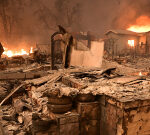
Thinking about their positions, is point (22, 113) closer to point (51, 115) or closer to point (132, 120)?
point (51, 115)

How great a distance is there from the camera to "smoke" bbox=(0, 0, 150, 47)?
3197 cm

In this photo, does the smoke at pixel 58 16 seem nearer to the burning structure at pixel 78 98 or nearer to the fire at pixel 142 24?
the fire at pixel 142 24

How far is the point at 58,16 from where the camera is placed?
1367 inches

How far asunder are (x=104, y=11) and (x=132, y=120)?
38.3m

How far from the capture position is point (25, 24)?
1291 inches

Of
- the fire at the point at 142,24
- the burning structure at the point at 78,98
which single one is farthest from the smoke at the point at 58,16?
the burning structure at the point at 78,98

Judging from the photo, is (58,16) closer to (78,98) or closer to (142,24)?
(142,24)

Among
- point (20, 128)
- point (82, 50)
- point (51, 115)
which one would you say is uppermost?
point (82, 50)

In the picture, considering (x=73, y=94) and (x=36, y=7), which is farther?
(x=36, y=7)

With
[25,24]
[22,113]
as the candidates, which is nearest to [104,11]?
[25,24]

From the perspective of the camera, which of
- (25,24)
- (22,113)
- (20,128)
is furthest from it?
(25,24)

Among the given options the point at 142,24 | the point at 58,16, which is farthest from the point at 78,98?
the point at 142,24

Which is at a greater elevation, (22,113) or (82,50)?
(82,50)

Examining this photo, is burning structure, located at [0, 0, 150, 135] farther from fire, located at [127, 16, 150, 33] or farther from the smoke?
fire, located at [127, 16, 150, 33]
